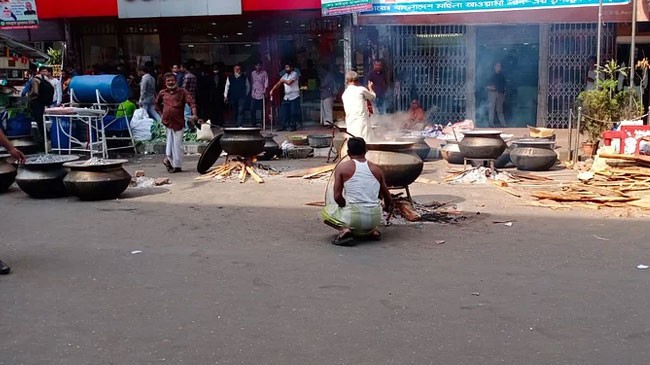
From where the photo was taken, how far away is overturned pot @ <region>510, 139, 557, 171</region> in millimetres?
11391

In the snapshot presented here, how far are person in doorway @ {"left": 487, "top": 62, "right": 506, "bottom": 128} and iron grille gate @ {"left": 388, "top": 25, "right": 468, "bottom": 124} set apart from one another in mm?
711

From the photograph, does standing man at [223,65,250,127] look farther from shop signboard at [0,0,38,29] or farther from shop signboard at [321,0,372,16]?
shop signboard at [0,0,38,29]

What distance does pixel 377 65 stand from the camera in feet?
55.8

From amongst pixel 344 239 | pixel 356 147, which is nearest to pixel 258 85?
pixel 356 147

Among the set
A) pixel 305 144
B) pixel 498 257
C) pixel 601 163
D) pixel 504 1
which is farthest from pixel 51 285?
pixel 504 1

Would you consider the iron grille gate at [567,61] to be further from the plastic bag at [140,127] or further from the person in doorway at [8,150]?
the person in doorway at [8,150]

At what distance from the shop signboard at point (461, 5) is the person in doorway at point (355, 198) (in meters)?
10.1

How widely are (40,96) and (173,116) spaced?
230 inches

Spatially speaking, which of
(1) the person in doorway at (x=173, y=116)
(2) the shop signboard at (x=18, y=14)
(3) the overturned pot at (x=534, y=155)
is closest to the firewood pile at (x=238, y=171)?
(1) the person in doorway at (x=173, y=116)

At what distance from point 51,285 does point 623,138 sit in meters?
8.32

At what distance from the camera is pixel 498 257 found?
251 inches

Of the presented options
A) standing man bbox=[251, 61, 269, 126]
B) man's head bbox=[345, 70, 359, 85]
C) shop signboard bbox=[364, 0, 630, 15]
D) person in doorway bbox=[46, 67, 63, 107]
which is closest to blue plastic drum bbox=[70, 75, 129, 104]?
person in doorway bbox=[46, 67, 63, 107]

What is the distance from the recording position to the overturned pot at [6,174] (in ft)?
34.2

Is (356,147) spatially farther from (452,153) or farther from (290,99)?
(290,99)
